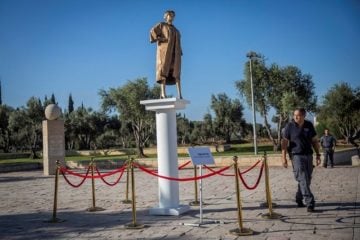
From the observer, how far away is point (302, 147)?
848 centimetres

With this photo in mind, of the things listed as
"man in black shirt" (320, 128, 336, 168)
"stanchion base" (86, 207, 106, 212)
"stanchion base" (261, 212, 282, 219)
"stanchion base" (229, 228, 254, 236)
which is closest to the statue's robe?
"stanchion base" (86, 207, 106, 212)

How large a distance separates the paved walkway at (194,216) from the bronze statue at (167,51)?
295cm

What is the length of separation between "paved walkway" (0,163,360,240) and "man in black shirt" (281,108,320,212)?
536mm

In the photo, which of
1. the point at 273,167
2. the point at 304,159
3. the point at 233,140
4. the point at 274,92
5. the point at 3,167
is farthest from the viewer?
the point at 233,140

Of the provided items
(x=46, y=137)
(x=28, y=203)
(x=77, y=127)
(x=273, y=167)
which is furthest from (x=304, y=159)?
(x=77, y=127)

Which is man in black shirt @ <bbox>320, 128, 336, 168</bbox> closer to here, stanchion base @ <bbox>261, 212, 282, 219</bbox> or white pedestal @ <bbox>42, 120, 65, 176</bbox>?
stanchion base @ <bbox>261, 212, 282, 219</bbox>

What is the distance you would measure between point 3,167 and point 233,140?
3970 centimetres

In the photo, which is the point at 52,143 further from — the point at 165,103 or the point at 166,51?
the point at 165,103

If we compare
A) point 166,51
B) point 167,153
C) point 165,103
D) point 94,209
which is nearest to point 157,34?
point 166,51

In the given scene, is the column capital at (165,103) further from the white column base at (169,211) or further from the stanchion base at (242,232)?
the stanchion base at (242,232)

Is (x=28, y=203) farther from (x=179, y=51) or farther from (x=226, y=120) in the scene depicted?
(x=226, y=120)

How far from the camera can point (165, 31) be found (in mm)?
9289

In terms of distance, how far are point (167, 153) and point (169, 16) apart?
10.4ft

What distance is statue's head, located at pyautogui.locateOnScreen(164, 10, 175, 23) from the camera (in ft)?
30.9
